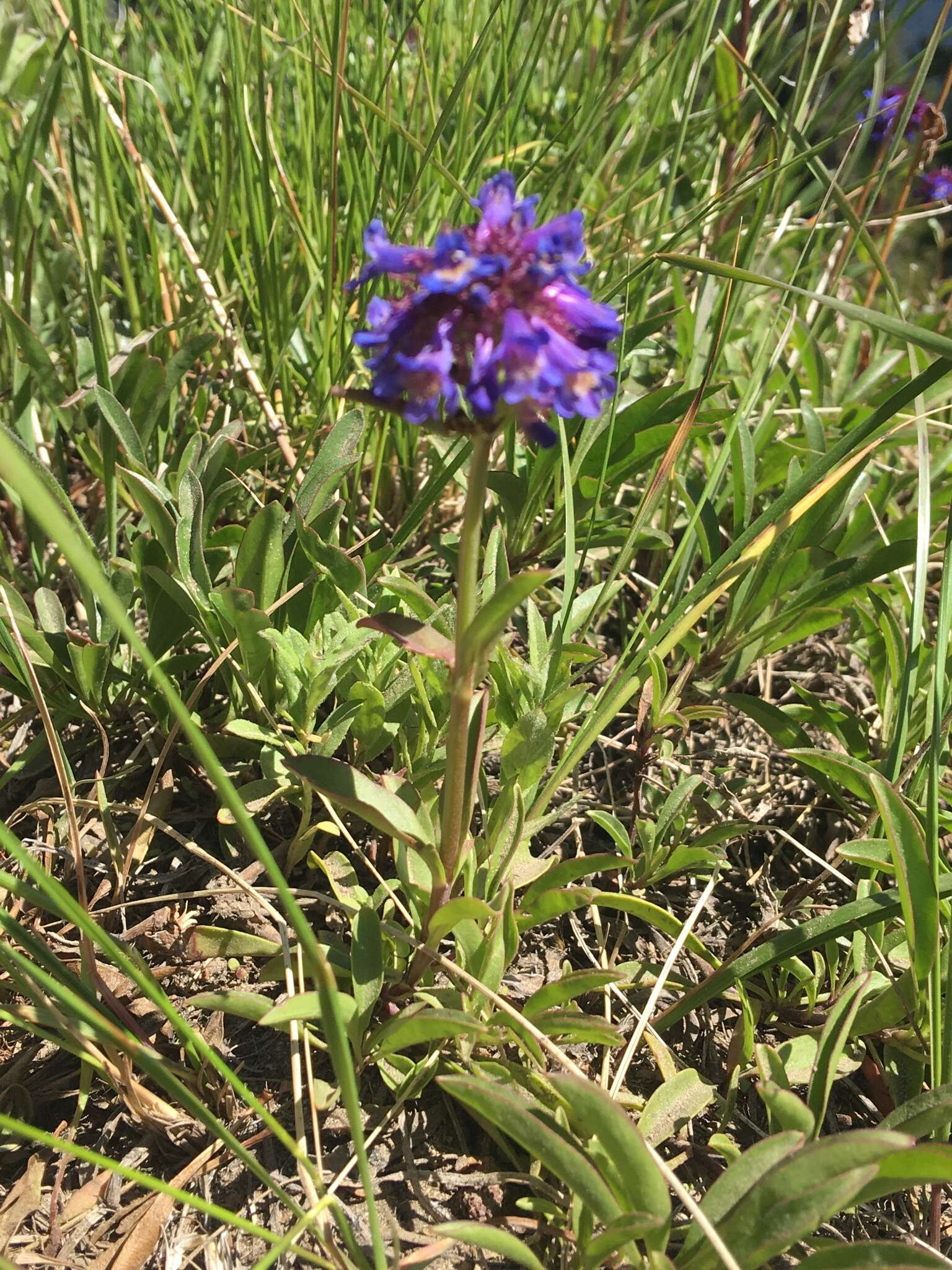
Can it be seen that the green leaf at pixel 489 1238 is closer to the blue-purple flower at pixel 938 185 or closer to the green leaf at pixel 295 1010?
the green leaf at pixel 295 1010

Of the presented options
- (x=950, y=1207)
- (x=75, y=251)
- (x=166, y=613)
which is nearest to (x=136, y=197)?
(x=75, y=251)

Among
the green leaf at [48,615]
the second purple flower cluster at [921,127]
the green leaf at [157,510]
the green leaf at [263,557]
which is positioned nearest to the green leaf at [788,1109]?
the green leaf at [263,557]

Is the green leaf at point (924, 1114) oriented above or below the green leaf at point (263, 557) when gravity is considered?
below

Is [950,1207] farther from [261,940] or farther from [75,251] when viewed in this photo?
[75,251]

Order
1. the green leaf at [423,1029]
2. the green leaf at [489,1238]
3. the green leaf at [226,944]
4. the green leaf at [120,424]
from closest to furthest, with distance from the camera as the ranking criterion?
the green leaf at [489,1238]
the green leaf at [423,1029]
the green leaf at [226,944]
the green leaf at [120,424]

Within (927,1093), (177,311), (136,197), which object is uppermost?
(136,197)

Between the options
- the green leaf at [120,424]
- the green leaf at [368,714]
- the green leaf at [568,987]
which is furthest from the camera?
the green leaf at [120,424]

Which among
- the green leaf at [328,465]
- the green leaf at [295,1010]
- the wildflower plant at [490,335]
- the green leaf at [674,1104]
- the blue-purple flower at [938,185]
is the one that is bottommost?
the green leaf at [674,1104]
